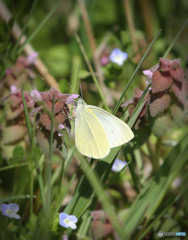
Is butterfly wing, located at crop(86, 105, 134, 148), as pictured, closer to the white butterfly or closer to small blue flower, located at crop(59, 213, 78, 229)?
the white butterfly

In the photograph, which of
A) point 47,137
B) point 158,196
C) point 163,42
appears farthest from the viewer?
point 163,42

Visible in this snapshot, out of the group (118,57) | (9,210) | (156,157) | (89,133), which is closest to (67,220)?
(9,210)

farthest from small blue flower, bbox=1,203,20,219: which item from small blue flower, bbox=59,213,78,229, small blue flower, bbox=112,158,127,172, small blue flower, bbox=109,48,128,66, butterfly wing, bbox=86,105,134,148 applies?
small blue flower, bbox=109,48,128,66

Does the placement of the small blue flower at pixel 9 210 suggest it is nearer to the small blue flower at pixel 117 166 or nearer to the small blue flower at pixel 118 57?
the small blue flower at pixel 117 166

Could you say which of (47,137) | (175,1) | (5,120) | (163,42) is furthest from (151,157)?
(175,1)

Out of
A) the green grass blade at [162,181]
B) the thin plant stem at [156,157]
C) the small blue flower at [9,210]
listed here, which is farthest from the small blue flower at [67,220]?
the thin plant stem at [156,157]

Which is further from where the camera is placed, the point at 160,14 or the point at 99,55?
the point at 160,14

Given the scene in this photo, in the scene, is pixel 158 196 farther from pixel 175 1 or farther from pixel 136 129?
pixel 175 1
